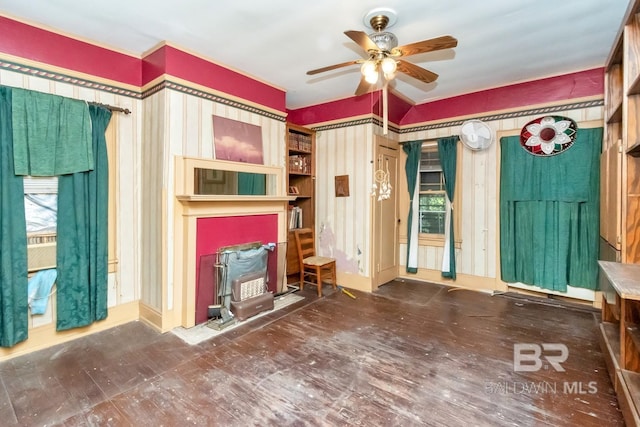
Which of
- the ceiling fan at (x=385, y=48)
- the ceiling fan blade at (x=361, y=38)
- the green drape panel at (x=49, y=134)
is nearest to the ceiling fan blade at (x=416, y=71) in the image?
the ceiling fan at (x=385, y=48)

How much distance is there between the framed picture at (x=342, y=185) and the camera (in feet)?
14.1

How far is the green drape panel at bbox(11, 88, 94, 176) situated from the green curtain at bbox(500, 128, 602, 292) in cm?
460

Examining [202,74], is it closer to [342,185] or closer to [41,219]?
[41,219]

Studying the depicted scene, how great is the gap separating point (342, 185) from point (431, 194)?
4.45 feet

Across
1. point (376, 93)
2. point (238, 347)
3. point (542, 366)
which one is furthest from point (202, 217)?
point (542, 366)

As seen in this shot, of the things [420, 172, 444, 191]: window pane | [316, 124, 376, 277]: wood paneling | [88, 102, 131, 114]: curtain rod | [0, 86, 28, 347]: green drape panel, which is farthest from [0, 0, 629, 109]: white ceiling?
[420, 172, 444, 191]: window pane

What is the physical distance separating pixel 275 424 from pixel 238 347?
3.15 feet

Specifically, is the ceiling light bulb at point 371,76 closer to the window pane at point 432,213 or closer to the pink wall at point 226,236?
the pink wall at point 226,236

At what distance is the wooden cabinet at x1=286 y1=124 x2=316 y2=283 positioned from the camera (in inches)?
173

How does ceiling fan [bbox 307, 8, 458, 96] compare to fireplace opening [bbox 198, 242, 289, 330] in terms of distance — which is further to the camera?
fireplace opening [bbox 198, 242, 289, 330]

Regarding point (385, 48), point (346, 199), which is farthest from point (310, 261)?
point (385, 48)

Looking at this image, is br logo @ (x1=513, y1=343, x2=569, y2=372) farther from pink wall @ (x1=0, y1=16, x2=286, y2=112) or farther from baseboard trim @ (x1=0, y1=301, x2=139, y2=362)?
pink wall @ (x1=0, y1=16, x2=286, y2=112)

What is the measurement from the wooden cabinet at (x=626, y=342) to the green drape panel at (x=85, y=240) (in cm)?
375

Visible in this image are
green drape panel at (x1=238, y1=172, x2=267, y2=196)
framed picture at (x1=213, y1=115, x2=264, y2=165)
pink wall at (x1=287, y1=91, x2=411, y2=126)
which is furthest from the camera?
pink wall at (x1=287, y1=91, x2=411, y2=126)
